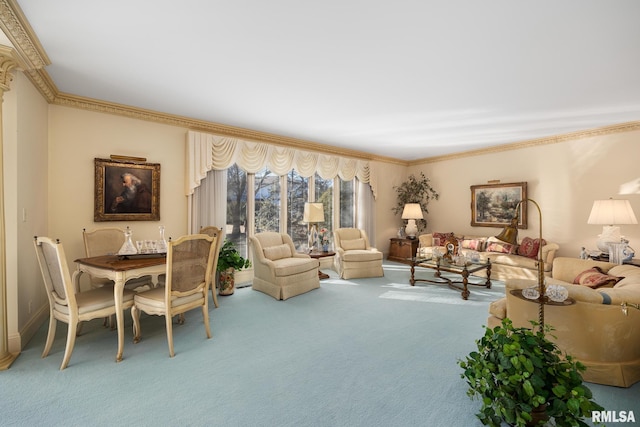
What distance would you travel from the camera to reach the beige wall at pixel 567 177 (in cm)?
486

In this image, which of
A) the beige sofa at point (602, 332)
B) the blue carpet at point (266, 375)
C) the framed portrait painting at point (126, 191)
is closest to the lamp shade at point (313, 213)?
the blue carpet at point (266, 375)

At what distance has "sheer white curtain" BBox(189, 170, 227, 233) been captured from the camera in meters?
4.84

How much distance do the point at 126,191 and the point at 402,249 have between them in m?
5.92

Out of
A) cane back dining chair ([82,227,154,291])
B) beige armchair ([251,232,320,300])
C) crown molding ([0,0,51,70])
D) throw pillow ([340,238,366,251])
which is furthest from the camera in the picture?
throw pillow ([340,238,366,251])

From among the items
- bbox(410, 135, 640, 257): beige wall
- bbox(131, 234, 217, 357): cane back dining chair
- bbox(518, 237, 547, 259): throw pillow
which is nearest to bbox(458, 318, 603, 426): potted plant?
bbox(131, 234, 217, 357): cane back dining chair

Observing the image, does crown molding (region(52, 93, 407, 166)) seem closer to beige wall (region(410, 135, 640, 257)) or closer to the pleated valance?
the pleated valance

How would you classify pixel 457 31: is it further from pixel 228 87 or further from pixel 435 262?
pixel 435 262

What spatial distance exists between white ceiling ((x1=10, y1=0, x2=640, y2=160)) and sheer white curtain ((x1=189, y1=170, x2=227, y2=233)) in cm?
101

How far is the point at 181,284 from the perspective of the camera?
2885 millimetres

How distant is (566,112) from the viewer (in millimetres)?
4309

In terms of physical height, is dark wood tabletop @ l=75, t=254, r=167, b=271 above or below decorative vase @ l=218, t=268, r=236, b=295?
above

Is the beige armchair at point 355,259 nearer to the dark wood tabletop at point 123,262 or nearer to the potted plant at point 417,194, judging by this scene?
the potted plant at point 417,194

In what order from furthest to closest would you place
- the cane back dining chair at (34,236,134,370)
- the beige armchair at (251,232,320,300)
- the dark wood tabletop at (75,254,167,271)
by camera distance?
1. the beige armchair at (251,232,320,300)
2. the dark wood tabletop at (75,254,167,271)
3. the cane back dining chair at (34,236,134,370)

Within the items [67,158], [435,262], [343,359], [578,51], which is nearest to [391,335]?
[343,359]
